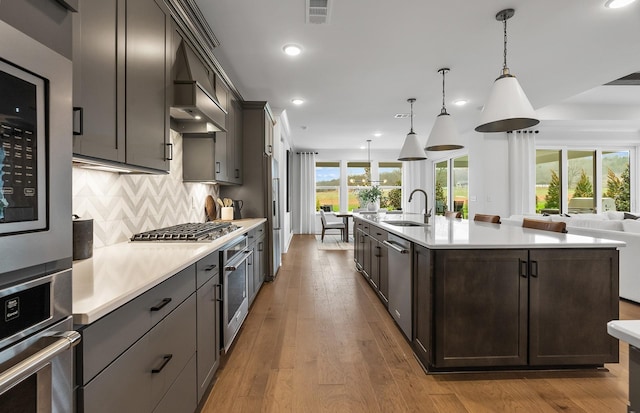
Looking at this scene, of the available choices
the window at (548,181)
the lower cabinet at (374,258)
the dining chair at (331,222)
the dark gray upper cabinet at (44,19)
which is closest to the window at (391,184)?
the dining chair at (331,222)

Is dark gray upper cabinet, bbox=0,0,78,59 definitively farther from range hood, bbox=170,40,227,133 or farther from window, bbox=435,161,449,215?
window, bbox=435,161,449,215

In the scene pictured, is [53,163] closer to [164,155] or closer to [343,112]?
[164,155]

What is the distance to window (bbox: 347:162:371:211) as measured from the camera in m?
10.1

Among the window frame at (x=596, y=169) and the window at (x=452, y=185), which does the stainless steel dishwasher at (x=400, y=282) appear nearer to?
the window at (x=452, y=185)

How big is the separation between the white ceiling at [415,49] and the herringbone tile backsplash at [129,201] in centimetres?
127

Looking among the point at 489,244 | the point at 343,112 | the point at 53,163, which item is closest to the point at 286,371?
the point at 489,244

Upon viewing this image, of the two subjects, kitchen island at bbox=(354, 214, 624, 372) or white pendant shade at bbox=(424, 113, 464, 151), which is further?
white pendant shade at bbox=(424, 113, 464, 151)

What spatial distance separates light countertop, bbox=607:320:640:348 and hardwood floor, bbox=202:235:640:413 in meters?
1.30

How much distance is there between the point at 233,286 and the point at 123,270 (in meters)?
1.10

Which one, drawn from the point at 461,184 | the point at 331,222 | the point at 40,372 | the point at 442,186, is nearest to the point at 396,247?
the point at 40,372

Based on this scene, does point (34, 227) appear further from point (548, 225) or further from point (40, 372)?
point (548, 225)

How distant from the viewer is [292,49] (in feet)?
10.1

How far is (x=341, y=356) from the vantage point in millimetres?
2246

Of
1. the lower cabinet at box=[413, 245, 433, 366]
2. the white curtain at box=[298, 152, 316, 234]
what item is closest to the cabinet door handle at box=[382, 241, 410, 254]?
the lower cabinet at box=[413, 245, 433, 366]
